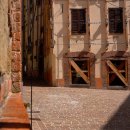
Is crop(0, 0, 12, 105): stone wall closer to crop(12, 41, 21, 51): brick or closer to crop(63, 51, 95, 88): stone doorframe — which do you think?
crop(12, 41, 21, 51): brick

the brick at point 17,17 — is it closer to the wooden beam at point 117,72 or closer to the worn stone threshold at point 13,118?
the worn stone threshold at point 13,118

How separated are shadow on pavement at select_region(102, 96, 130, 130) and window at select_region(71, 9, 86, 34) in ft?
32.2

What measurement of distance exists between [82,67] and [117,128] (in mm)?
13738

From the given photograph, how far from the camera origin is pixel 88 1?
953 inches

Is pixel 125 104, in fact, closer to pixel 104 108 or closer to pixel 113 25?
pixel 104 108

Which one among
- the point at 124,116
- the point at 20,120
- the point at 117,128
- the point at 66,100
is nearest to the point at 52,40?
the point at 66,100

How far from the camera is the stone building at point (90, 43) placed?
23.9 metres

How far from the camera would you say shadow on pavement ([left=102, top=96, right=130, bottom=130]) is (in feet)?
35.2

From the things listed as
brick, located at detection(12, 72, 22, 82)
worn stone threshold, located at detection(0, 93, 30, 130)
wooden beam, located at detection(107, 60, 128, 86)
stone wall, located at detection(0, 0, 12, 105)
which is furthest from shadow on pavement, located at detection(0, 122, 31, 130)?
wooden beam, located at detection(107, 60, 128, 86)

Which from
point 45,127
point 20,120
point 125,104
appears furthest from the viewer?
point 125,104

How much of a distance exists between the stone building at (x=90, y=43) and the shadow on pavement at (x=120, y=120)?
28.3 feet

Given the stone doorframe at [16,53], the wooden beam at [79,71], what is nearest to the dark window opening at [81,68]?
the wooden beam at [79,71]

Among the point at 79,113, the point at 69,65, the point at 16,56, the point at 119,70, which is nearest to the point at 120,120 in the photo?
the point at 79,113

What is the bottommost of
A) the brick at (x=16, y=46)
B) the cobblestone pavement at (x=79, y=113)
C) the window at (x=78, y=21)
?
the cobblestone pavement at (x=79, y=113)
